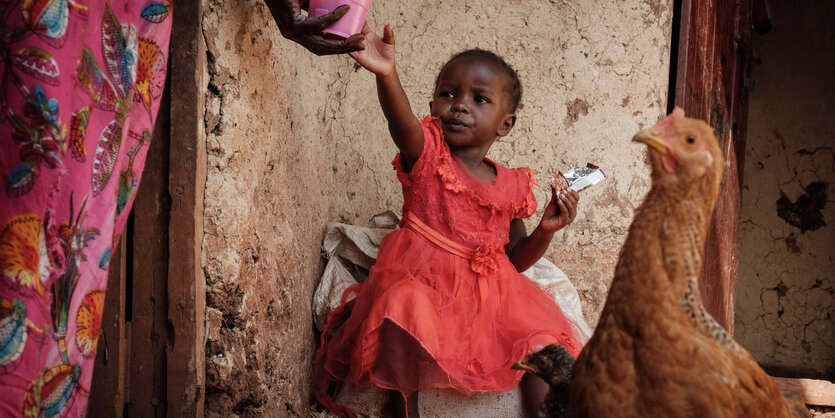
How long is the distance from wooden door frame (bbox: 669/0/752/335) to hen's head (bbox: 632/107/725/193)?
6.32 ft

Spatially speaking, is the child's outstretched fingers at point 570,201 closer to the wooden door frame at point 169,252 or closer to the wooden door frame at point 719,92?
the wooden door frame at point 719,92

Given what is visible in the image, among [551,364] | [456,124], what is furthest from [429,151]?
[551,364]

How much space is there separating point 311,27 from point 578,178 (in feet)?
4.14

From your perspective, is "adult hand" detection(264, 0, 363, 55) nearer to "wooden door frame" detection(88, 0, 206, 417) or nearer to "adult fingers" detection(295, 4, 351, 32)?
"adult fingers" detection(295, 4, 351, 32)

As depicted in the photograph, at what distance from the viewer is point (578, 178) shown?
2596 millimetres

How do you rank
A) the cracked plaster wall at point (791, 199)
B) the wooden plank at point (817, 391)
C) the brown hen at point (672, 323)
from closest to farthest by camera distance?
1. the brown hen at point (672, 323)
2. the wooden plank at point (817, 391)
3. the cracked plaster wall at point (791, 199)

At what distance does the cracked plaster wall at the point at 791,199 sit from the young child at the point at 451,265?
361 centimetres

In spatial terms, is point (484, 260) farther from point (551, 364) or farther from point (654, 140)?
point (654, 140)

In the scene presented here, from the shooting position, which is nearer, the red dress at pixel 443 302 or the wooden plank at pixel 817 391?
the red dress at pixel 443 302

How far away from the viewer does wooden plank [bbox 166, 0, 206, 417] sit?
1.78m

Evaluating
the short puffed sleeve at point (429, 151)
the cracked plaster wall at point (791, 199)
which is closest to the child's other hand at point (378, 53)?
the short puffed sleeve at point (429, 151)

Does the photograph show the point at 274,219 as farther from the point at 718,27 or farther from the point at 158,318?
the point at 718,27

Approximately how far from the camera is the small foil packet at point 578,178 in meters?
2.55

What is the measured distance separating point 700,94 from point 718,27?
0.57 meters
